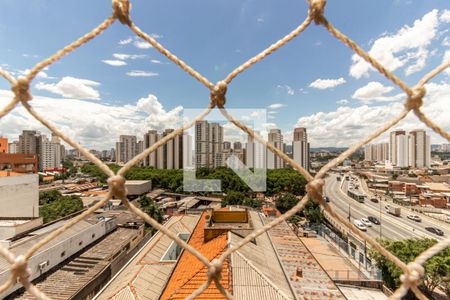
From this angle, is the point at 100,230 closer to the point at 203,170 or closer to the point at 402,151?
the point at 203,170

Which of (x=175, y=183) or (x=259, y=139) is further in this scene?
(x=175, y=183)

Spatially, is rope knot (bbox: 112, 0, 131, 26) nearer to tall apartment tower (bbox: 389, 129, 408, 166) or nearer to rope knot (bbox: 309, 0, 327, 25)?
rope knot (bbox: 309, 0, 327, 25)

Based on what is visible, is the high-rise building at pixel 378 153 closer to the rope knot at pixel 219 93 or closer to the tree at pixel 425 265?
the tree at pixel 425 265

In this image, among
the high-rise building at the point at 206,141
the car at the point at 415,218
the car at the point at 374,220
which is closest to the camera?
the car at the point at 374,220

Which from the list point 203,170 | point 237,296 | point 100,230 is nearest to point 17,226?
point 100,230

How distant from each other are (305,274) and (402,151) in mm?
30375

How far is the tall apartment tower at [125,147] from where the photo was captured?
99.7 feet

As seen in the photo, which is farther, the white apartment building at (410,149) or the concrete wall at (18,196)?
the white apartment building at (410,149)

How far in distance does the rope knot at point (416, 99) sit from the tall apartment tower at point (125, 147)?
32.0 meters

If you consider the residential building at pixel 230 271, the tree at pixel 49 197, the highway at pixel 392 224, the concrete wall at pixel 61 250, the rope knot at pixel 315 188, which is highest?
the rope knot at pixel 315 188

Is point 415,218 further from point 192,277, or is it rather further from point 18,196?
point 18,196

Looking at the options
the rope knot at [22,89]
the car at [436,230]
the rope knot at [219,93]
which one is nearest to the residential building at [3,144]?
the rope knot at [22,89]

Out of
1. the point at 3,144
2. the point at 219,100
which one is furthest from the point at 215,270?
the point at 3,144

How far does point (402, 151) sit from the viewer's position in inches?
1062
